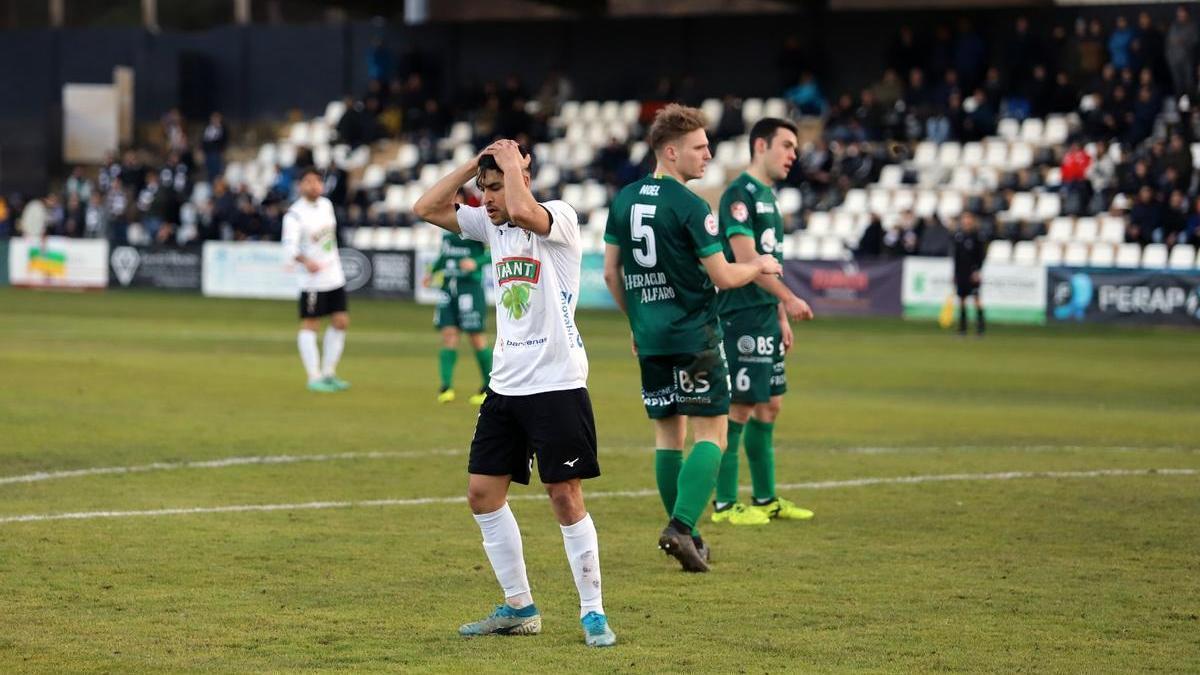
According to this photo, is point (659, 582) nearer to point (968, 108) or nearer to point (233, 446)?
point (233, 446)

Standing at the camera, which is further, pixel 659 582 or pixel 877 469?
pixel 877 469

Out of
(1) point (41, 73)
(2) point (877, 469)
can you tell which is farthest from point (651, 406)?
(1) point (41, 73)

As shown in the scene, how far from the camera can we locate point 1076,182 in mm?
34406

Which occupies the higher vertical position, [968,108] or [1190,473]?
[968,108]

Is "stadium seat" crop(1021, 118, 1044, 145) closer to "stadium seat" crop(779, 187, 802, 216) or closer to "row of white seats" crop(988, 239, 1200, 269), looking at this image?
"row of white seats" crop(988, 239, 1200, 269)

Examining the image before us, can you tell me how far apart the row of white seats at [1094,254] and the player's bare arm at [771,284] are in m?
22.3

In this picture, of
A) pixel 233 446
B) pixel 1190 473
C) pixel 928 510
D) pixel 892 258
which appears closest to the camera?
pixel 928 510

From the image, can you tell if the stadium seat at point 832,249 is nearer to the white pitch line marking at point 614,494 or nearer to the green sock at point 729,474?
the white pitch line marking at point 614,494

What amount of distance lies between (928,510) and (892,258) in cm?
2254

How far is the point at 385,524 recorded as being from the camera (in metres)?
10.4

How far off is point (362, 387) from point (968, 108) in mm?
21422

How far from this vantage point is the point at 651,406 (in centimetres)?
927

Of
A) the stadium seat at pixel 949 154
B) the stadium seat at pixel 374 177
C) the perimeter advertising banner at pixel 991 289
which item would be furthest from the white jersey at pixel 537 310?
the stadium seat at pixel 374 177

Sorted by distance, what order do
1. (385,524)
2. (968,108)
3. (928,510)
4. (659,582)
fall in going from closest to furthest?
1. (659,582)
2. (385,524)
3. (928,510)
4. (968,108)
